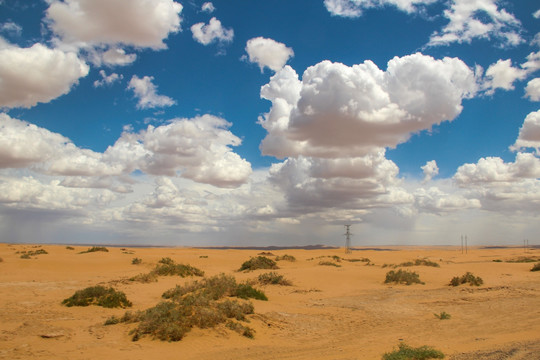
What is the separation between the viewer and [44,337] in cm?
978

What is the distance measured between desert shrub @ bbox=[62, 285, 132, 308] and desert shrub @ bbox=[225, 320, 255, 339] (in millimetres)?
5535

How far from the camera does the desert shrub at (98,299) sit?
46.2 ft

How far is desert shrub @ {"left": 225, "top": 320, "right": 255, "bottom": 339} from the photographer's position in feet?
34.4

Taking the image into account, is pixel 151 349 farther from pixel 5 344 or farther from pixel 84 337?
pixel 5 344

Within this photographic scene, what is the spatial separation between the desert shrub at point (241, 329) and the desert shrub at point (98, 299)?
18.2 ft

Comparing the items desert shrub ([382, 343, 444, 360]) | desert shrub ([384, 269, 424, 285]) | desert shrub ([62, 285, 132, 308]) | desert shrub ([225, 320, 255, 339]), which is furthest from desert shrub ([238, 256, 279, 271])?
desert shrub ([382, 343, 444, 360])

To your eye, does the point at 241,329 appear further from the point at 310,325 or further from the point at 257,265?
the point at 257,265

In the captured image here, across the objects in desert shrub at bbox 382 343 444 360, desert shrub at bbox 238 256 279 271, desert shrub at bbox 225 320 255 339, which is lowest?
desert shrub at bbox 238 256 279 271

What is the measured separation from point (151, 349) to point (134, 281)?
13.4 m

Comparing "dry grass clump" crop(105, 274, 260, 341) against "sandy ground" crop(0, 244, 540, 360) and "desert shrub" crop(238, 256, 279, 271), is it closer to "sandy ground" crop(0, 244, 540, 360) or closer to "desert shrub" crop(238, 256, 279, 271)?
"sandy ground" crop(0, 244, 540, 360)

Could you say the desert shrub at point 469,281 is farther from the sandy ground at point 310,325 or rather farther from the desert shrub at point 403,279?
the desert shrub at point 403,279

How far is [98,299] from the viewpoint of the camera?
47.0 feet

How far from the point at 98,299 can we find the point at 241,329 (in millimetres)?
6627

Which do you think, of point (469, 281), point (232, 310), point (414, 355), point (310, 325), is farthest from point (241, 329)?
point (469, 281)
